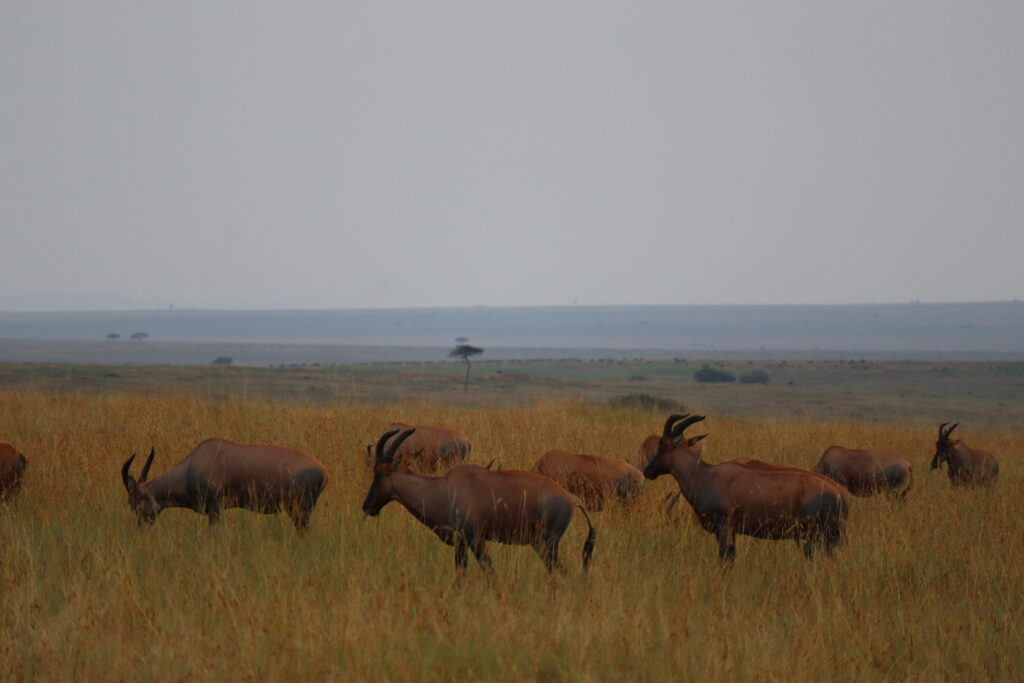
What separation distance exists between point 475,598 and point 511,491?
76 cm

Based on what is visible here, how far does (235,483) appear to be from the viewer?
805 cm

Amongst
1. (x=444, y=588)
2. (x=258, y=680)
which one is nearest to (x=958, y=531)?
(x=444, y=588)

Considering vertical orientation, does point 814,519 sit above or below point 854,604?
above

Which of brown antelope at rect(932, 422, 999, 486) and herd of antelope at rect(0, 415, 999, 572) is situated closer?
herd of antelope at rect(0, 415, 999, 572)

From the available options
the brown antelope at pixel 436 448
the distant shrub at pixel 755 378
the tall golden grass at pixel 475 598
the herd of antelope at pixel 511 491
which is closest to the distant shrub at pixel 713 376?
the distant shrub at pixel 755 378

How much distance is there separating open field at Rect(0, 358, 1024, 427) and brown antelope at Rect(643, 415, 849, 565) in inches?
699

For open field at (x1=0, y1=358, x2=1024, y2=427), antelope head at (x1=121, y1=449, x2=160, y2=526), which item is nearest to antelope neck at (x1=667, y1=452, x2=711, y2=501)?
antelope head at (x1=121, y1=449, x2=160, y2=526)

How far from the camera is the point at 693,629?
243 inches

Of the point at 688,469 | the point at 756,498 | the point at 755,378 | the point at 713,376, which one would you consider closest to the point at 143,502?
the point at 688,469

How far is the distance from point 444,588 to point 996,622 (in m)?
3.96

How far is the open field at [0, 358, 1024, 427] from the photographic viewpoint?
3444cm

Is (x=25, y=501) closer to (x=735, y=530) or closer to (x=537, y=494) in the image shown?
(x=537, y=494)

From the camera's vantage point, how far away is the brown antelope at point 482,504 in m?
6.65

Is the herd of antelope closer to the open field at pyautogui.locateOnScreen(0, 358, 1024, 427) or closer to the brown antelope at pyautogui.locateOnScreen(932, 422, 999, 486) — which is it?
the brown antelope at pyautogui.locateOnScreen(932, 422, 999, 486)
